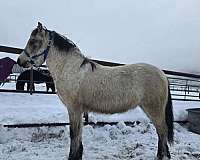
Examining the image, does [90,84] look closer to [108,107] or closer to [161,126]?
[108,107]

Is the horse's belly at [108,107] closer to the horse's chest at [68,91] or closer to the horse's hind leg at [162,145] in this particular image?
the horse's chest at [68,91]

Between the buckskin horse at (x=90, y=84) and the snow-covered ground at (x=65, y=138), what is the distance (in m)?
0.47

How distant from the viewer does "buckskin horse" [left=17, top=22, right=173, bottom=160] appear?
162 inches

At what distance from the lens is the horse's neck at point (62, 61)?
4223 millimetres

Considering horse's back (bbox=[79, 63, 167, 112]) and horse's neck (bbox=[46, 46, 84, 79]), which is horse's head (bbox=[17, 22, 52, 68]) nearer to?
horse's neck (bbox=[46, 46, 84, 79])

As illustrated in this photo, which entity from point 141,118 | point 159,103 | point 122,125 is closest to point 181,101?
point 141,118

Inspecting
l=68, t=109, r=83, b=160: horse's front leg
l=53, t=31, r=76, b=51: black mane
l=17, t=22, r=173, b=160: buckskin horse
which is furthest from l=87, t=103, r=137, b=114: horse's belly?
l=53, t=31, r=76, b=51: black mane

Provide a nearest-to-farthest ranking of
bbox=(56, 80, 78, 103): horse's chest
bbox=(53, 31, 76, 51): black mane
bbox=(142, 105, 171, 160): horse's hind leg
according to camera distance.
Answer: bbox=(56, 80, 78, 103): horse's chest
bbox=(142, 105, 171, 160): horse's hind leg
bbox=(53, 31, 76, 51): black mane

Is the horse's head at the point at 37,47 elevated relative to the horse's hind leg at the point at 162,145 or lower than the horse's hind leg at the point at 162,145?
elevated

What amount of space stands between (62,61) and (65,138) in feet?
5.48

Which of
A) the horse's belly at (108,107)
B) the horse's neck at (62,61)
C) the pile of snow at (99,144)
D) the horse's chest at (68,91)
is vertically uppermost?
the horse's neck at (62,61)

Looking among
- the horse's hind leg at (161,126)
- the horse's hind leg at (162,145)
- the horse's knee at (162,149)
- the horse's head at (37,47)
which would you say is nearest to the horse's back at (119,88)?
the horse's hind leg at (161,126)

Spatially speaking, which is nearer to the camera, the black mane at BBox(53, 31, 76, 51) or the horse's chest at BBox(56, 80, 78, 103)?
the horse's chest at BBox(56, 80, 78, 103)

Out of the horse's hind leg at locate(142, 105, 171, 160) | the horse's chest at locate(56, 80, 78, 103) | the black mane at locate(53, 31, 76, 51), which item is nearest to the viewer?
the horse's chest at locate(56, 80, 78, 103)
